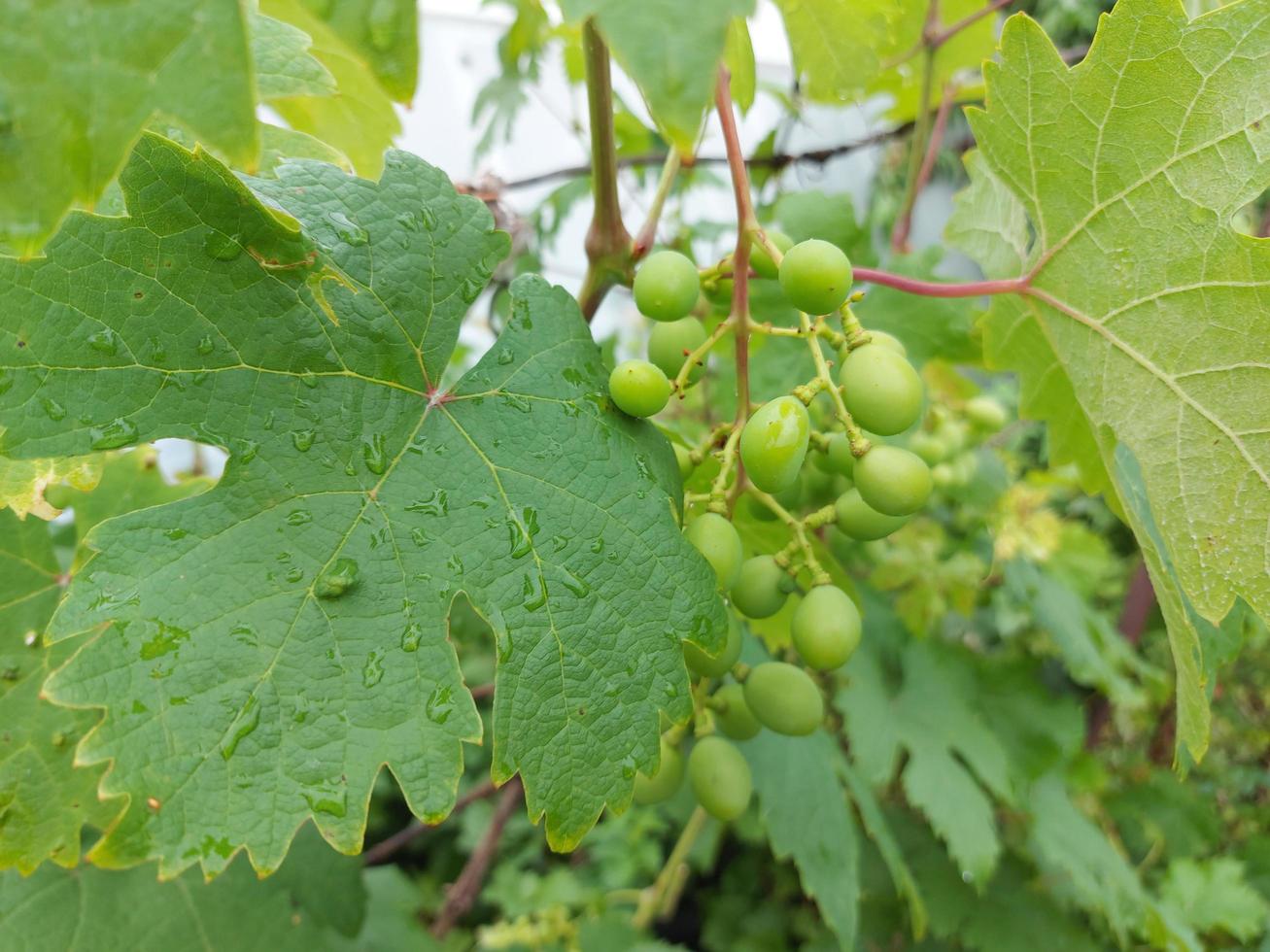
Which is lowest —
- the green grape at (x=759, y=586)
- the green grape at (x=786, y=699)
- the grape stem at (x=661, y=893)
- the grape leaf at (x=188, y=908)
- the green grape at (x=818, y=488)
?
the grape stem at (x=661, y=893)

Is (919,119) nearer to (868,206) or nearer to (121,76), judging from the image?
(121,76)

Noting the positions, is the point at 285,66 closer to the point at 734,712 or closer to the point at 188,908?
the point at 734,712

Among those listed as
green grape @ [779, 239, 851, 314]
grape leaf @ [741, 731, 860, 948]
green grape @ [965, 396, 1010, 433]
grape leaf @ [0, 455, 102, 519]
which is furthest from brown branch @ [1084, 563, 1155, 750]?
grape leaf @ [0, 455, 102, 519]

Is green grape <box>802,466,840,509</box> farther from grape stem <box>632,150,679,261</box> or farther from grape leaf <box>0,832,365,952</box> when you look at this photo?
grape leaf <box>0,832,365,952</box>

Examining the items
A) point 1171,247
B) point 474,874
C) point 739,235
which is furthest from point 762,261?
point 474,874

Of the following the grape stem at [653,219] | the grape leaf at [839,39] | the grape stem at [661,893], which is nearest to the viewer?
the grape stem at [653,219]

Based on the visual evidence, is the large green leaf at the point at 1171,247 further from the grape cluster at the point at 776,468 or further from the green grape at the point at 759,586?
the green grape at the point at 759,586

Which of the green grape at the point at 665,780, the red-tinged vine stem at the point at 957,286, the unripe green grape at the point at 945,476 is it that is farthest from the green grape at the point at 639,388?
the unripe green grape at the point at 945,476
